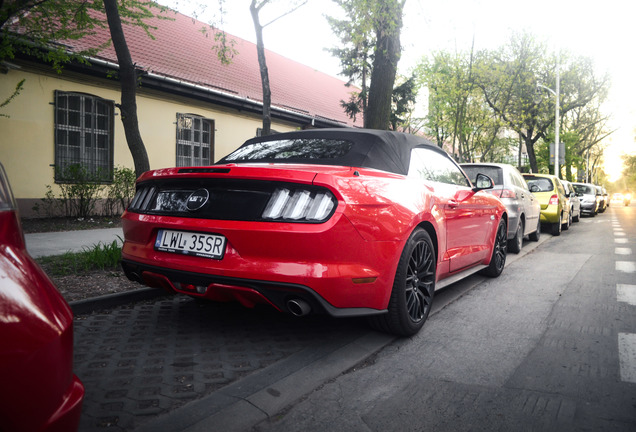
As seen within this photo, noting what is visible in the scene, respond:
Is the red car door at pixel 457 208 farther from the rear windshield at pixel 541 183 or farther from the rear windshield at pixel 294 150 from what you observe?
the rear windshield at pixel 541 183

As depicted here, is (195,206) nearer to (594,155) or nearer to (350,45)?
(350,45)

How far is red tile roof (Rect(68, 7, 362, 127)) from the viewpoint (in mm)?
14758

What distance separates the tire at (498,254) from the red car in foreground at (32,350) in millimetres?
5453

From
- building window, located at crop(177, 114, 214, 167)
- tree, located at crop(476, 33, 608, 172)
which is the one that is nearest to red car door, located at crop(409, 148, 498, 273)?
building window, located at crop(177, 114, 214, 167)

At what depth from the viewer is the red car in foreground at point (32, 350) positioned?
1207mm

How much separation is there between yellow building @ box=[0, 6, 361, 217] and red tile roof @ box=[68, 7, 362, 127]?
0.06m

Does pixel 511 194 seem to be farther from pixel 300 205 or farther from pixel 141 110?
pixel 141 110

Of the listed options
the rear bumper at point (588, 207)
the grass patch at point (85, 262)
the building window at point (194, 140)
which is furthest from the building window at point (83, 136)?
the rear bumper at point (588, 207)

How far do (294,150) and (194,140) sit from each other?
12357 millimetres

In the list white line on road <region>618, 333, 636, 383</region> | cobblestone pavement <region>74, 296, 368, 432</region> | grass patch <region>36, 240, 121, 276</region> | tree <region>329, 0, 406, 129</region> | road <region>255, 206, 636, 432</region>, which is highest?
tree <region>329, 0, 406, 129</region>

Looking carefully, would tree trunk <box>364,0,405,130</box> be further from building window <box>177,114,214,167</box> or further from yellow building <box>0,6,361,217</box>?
building window <box>177,114,214,167</box>

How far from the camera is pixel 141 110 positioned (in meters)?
13.9

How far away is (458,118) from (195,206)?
56.0 ft

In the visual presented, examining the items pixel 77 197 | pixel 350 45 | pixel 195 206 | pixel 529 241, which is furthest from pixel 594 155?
pixel 195 206
